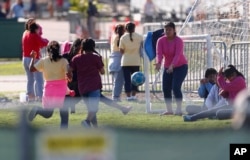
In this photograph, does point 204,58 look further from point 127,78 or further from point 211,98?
point 211,98

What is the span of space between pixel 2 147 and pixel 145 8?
113 ft

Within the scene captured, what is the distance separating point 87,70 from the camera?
14.3 meters

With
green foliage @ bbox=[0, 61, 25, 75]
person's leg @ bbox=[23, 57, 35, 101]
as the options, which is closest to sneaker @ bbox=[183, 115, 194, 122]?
person's leg @ bbox=[23, 57, 35, 101]

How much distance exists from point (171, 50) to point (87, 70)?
220 centimetres

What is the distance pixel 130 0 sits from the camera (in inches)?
1892

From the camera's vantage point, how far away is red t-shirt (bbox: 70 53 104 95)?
1427 centimetres

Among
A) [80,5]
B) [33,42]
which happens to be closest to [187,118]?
[33,42]

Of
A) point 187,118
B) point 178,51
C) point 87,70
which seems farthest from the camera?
point 178,51

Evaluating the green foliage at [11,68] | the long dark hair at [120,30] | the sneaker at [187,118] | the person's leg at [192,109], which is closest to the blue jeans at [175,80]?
the person's leg at [192,109]

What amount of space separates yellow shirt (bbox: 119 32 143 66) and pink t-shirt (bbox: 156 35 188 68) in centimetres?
171

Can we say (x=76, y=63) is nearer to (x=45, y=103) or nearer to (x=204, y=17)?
(x=45, y=103)

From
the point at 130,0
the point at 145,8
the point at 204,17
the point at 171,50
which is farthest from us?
the point at 130,0

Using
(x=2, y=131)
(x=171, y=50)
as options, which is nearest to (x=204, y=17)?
(x=171, y=50)

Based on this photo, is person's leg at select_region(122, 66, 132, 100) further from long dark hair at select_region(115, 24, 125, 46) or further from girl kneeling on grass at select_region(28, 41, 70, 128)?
girl kneeling on grass at select_region(28, 41, 70, 128)
